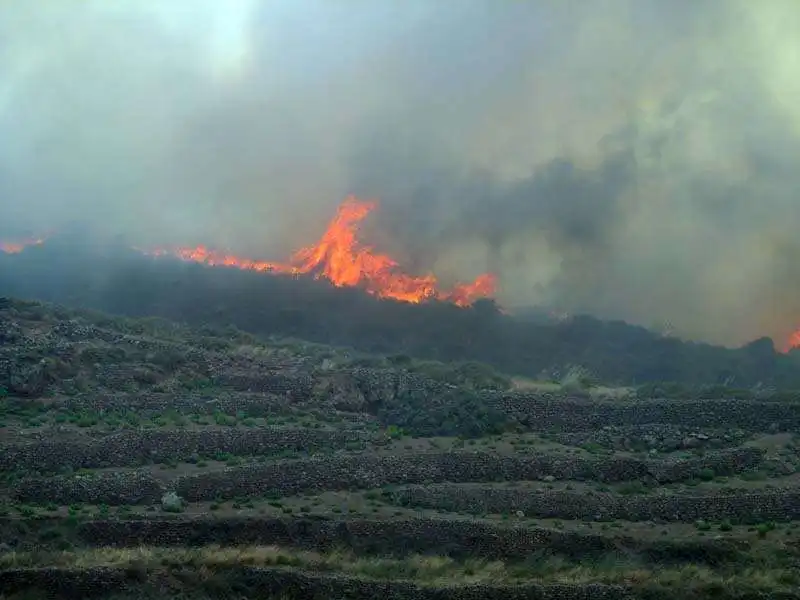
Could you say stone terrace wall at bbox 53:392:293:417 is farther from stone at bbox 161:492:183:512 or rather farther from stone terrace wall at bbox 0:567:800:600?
stone terrace wall at bbox 0:567:800:600

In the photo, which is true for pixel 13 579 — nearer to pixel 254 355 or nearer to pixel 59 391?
pixel 59 391

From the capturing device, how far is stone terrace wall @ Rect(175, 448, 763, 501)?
3606cm

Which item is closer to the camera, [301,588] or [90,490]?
[301,588]

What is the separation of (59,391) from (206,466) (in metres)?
10.5

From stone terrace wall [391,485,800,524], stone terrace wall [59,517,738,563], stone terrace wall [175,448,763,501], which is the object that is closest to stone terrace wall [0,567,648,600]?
stone terrace wall [59,517,738,563]

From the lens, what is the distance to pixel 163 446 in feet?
128

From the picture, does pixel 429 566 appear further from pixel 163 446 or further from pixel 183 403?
pixel 183 403

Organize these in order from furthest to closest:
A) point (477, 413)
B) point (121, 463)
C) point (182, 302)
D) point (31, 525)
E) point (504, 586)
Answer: point (182, 302) → point (477, 413) → point (121, 463) → point (31, 525) → point (504, 586)

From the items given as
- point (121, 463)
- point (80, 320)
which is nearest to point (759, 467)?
point (121, 463)

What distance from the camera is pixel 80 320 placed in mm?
56312

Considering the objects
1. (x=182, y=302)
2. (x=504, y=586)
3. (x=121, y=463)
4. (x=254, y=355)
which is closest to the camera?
(x=504, y=586)

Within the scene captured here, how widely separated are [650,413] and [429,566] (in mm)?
22374

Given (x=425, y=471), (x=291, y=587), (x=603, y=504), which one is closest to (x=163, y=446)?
(x=425, y=471)

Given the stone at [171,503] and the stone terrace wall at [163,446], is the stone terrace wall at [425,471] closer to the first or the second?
the stone at [171,503]
